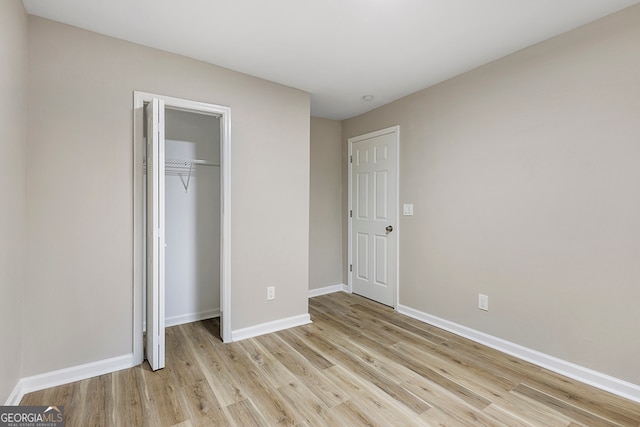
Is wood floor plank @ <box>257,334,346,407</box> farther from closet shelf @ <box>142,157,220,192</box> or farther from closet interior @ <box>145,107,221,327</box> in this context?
closet shelf @ <box>142,157,220,192</box>

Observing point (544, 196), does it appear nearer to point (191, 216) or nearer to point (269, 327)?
point (269, 327)

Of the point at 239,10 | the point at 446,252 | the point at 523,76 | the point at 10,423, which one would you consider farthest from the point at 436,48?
the point at 10,423

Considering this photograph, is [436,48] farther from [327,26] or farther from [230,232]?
[230,232]

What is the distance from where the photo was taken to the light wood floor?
1.70m

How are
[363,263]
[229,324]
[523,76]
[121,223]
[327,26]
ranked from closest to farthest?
[327,26] → [121,223] → [523,76] → [229,324] → [363,263]

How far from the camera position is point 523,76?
92.4 inches

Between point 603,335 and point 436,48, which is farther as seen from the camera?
point 436,48

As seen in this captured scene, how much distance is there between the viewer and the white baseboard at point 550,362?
74.7 inches

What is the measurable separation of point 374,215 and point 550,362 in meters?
2.15

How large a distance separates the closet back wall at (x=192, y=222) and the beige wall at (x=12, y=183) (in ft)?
3.80

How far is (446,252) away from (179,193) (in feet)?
8.93

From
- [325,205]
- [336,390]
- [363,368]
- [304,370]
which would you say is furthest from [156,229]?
[325,205]

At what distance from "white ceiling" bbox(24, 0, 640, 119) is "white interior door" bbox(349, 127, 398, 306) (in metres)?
1.06

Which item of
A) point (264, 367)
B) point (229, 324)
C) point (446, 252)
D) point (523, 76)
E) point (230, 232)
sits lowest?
point (264, 367)
